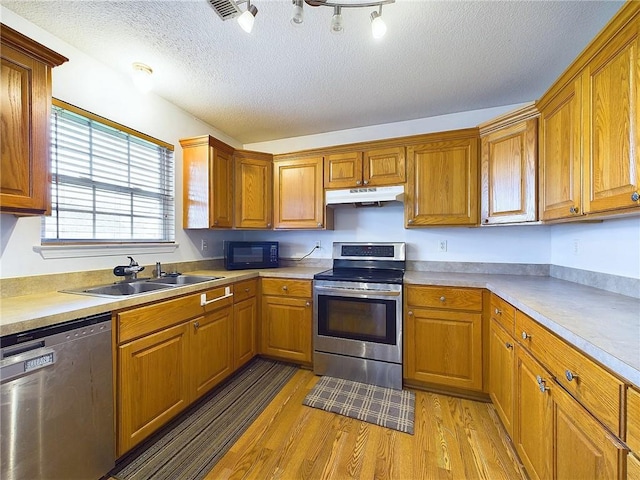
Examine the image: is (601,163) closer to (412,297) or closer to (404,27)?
(404,27)

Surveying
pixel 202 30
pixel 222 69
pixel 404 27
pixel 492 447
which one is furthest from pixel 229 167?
pixel 492 447

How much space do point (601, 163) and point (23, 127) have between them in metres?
2.69

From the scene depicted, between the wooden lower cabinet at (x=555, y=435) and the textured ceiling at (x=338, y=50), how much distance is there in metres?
1.82

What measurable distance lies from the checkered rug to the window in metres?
1.90

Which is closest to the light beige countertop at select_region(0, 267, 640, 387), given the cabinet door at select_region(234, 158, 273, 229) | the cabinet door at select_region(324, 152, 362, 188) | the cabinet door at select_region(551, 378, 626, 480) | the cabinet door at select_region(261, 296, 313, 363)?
the cabinet door at select_region(551, 378, 626, 480)

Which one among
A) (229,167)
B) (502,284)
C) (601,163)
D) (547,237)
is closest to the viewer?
(601,163)

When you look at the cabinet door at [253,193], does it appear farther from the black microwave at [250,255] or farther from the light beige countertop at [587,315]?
the light beige countertop at [587,315]

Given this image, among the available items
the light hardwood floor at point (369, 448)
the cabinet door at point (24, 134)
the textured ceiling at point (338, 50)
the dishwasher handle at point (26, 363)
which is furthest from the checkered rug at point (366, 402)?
the textured ceiling at point (338, 50)

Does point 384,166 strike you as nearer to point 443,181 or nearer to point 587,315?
point 443,181

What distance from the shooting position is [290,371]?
8.19 feet

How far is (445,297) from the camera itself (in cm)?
207

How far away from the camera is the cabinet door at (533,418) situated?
1098mm

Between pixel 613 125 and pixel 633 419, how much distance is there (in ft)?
3.71

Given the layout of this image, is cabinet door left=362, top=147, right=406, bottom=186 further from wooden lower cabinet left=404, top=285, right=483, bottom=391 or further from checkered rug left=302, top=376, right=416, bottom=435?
checkered rug left=302, top=376, right=416, bottom=435
